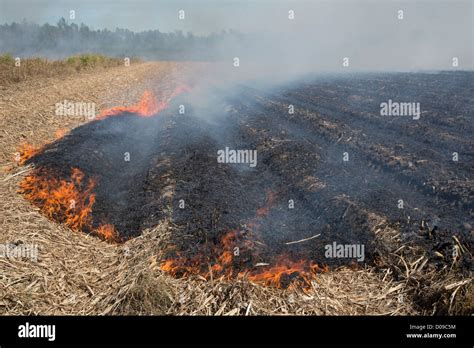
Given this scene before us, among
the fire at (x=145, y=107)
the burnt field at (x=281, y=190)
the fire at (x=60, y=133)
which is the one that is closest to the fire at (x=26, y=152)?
the burnt field at (x=281, y=190)

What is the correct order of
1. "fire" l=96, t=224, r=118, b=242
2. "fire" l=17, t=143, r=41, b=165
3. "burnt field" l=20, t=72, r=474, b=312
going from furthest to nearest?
1. "fire" l=17, t=143, r=41, b=165
2. "fire" l=96, t=224, r=118, b=242
3. "burnt field" l=20, t=72, r=474, b=312

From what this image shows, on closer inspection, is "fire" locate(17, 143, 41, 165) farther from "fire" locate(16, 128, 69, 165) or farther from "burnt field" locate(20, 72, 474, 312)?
"burnt field" locate(20, 72, 474, 312)

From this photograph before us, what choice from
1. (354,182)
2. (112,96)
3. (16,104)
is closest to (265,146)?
(354,182)

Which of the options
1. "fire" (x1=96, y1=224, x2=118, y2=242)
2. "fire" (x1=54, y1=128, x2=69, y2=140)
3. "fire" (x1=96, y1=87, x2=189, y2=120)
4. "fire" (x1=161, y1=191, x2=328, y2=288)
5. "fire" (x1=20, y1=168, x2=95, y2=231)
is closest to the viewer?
"fire" (x1=161, y1=191, x2=328, y2=288)

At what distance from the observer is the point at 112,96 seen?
2184 cm

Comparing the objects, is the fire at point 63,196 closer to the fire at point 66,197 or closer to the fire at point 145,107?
the fire at point 66,197

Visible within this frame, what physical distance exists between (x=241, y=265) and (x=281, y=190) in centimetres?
329

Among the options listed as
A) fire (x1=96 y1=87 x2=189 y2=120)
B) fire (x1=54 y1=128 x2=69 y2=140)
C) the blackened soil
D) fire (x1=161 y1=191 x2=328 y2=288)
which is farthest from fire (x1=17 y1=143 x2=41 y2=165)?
fire (x1=161 y1=191 x2=328 y2=288)

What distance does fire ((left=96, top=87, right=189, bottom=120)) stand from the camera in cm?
1749

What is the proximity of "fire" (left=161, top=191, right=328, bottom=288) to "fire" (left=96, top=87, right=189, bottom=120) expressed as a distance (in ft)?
37.5

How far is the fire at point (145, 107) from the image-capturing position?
17489 mm

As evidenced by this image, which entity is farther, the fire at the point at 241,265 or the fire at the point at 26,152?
the fire at the point at 26,152

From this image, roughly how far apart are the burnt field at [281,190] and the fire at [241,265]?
0.02 metres

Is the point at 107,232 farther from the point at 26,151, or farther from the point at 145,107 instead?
the point at 145,107
